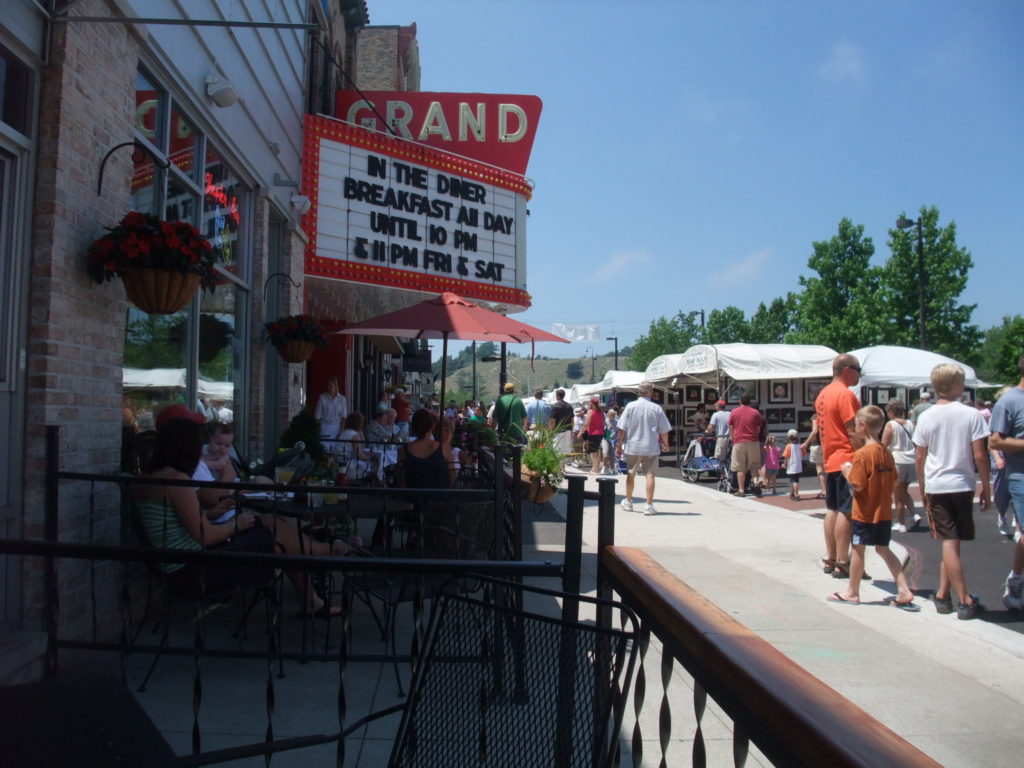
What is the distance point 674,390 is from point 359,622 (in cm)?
1883

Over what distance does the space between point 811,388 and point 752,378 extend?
3152mm

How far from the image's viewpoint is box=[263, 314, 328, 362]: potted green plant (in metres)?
8.03

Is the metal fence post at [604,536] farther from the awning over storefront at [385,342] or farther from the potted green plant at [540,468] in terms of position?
the awning over storefront at [385,342]

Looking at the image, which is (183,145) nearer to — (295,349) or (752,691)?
(295,349)

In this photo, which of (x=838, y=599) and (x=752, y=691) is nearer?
(x=752, y=691)

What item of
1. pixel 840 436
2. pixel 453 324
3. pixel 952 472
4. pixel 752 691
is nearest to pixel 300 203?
pixel 453 324

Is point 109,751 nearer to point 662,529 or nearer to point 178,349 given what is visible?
point 178,349

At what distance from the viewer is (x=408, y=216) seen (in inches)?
408

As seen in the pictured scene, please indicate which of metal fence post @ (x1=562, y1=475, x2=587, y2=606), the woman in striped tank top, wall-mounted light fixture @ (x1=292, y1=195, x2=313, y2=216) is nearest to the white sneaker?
metal fence post @ (x1=562, y1=475, x2=587, y2=606)

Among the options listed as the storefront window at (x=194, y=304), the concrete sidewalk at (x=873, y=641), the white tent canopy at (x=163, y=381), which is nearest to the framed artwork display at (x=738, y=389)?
the concrete sidewalk at (x=873, y=641)

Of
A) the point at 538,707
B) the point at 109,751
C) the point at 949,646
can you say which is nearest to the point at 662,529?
the point at 949,646

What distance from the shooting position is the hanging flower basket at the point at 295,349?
8094mm

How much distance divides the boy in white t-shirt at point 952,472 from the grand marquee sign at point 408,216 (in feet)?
21.9

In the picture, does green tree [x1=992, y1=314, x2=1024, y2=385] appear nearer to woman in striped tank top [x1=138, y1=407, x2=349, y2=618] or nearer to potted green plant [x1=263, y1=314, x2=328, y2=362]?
potted green plant [x1=263, y1=314, x2=328, y2=362]
